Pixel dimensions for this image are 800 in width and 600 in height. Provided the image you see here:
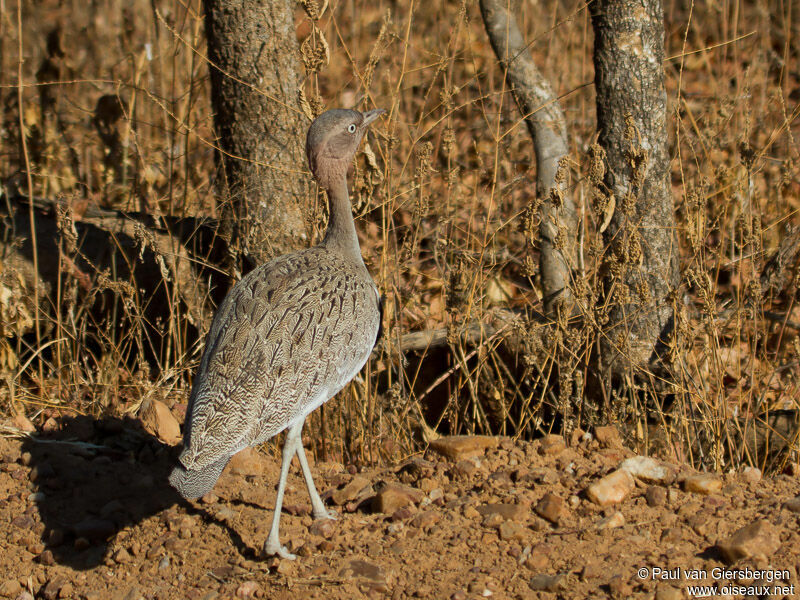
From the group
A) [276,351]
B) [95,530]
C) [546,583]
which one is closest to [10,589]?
[95,530]

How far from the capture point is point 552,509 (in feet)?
12.1

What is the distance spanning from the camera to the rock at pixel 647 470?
3.89 metres

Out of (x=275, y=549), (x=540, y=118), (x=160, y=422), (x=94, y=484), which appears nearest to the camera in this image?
(x=275, y=549)

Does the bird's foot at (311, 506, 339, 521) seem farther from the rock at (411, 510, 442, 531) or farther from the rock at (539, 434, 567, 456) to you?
the rock at (539, 434, 567, 456)

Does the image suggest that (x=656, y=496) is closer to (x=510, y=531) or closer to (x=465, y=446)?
(x=510, y=531)

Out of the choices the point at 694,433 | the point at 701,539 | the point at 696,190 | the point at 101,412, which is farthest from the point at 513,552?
the point at 101,412

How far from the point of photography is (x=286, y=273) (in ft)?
13.2

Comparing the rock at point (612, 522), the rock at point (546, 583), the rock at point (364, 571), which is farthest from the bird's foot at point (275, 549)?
the rock at point (612, 522)

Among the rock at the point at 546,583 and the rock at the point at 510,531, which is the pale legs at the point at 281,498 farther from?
the rock at the point at 546,583

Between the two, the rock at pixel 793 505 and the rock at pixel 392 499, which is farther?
the rock at pixel 392 499

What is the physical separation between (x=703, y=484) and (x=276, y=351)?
1932 mm

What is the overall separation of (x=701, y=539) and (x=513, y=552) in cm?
75

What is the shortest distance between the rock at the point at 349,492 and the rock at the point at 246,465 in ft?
1.60

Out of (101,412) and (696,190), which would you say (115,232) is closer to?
(101,412)
